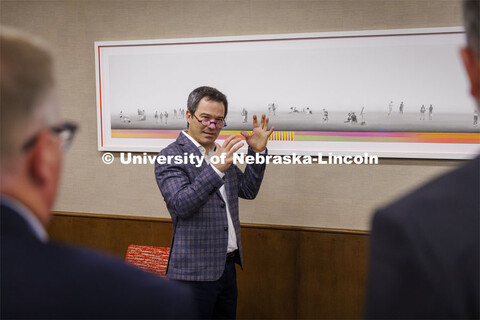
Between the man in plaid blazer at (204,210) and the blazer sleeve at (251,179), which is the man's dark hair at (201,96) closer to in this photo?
the man in plaid blazer at (204,210)

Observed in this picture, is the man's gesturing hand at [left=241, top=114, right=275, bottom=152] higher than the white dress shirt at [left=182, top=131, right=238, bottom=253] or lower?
higher

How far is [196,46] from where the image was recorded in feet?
10.1

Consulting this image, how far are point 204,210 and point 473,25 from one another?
171 cm

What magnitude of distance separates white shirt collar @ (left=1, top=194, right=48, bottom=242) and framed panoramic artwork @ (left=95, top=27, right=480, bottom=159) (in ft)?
8.02

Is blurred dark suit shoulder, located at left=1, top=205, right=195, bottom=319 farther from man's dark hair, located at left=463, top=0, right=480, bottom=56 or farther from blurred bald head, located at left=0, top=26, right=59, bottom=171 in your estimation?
man's dark hair, located at left=463, top=0, right=480, bottom=56

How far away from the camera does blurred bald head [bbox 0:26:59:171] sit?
0.58m

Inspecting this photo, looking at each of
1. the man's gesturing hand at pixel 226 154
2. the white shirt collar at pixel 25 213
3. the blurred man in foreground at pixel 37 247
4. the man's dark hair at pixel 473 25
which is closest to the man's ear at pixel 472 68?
the man's dark hair at pixel 473 25

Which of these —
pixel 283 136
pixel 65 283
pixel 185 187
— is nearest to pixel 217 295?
pixel 185 187

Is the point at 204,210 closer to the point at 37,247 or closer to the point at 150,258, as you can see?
the point at 150,258

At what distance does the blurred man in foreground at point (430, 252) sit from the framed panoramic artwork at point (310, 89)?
7.60 feet

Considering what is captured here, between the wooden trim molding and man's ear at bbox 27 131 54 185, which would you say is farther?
the wooden trim molding

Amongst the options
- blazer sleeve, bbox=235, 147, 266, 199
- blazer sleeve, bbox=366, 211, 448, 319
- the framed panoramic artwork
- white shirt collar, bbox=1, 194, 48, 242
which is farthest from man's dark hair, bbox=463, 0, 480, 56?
the framed panoramic artwork

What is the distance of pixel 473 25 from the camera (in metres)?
0.64

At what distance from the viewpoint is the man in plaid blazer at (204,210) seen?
209 centimetres
